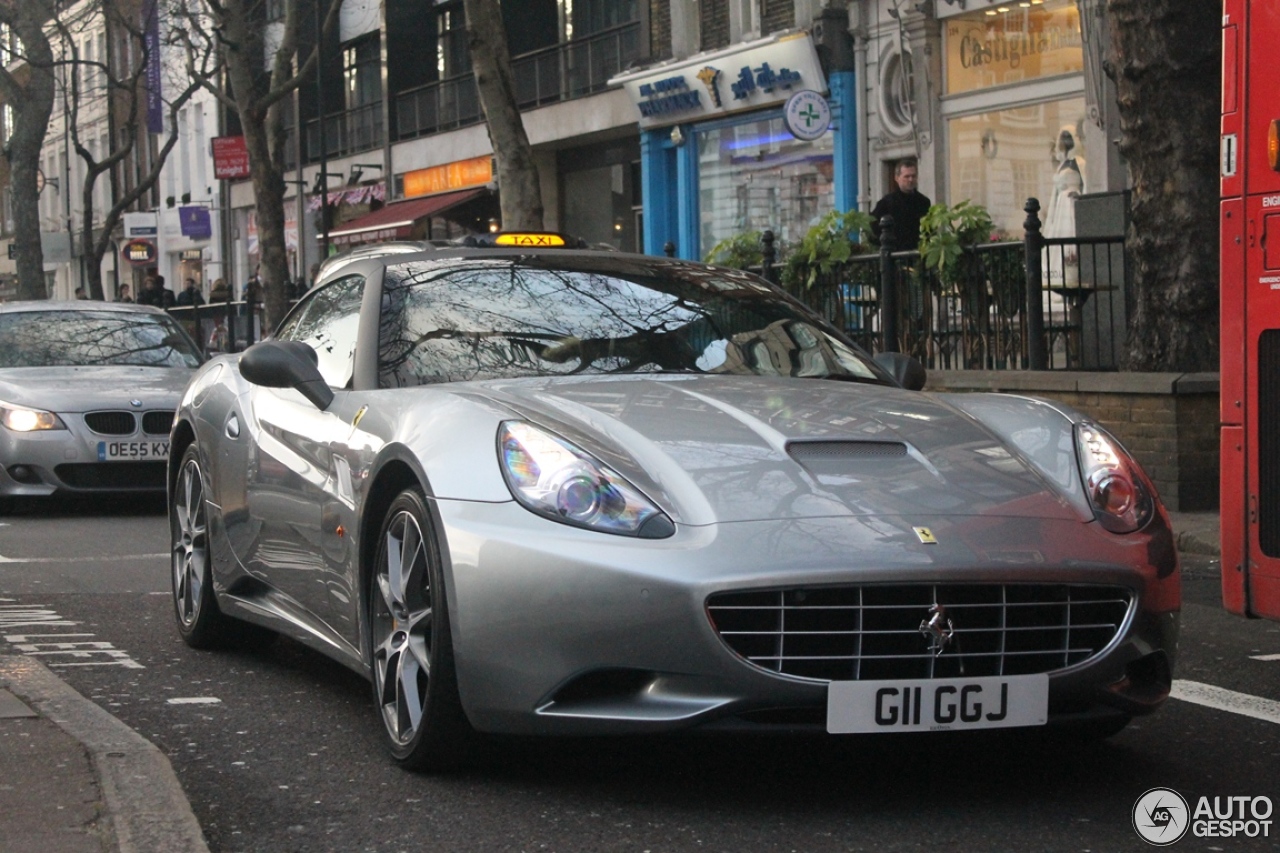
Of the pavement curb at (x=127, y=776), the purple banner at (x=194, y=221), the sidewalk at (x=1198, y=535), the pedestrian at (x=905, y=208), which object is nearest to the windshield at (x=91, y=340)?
the pedestrian at (x=905, y=208)

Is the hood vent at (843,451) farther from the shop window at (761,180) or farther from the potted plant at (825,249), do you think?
the shop window at (761,180)

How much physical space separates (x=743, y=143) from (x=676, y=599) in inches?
1012

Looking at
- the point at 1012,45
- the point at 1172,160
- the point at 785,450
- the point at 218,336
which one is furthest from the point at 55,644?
the point at 218,336

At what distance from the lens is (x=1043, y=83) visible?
2264cm

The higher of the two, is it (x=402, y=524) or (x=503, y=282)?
(x=503, y=282)

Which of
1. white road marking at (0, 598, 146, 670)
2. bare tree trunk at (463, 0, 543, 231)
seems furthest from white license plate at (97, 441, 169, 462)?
bare tree trunk at (463, 0, 543, 231)

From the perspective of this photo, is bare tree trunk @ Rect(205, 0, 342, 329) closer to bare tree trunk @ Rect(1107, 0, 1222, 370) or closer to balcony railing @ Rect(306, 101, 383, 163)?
balcony railing @ Rect(306, 101, 383, 163)

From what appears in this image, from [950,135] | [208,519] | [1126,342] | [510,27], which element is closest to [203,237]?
[510,27]

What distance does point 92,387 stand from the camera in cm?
1335

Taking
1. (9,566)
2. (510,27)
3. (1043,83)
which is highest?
(510,27)

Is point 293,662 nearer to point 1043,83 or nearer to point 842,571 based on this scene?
point 842,571

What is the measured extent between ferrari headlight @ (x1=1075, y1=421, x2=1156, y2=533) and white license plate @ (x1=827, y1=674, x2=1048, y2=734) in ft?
2.08

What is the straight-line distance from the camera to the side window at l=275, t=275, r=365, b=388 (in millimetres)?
5910

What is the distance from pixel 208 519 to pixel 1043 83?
17.4 meters
